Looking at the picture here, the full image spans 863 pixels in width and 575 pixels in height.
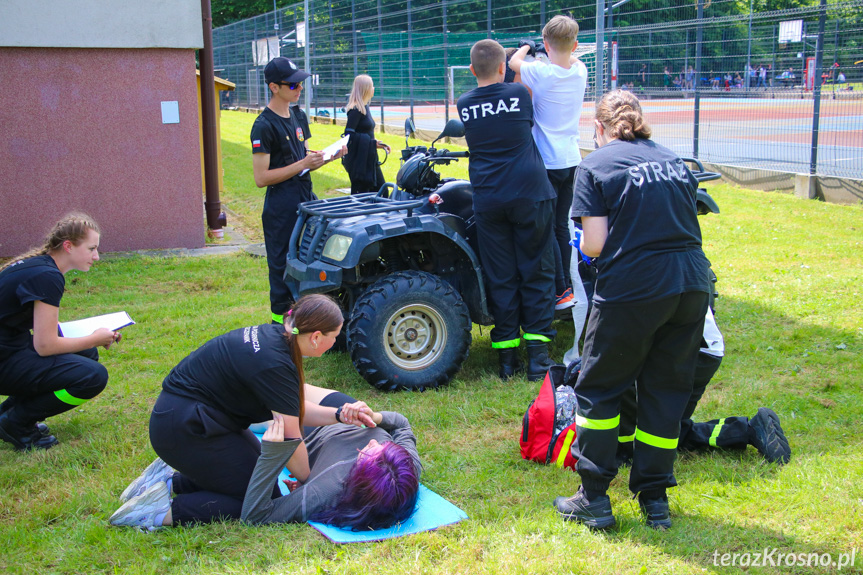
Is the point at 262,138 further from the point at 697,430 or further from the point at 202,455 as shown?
the point at 697,430

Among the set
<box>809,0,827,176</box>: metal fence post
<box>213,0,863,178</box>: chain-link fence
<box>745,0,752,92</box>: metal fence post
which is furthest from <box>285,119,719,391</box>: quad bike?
<box>745,0,752,92</box>: metal fence post

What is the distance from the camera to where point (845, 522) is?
3252 mm

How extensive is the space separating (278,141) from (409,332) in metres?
1.85

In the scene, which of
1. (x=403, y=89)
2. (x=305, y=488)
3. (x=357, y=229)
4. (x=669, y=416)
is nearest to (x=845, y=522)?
(x=669, y=416)

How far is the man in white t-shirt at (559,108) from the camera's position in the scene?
5.40 metres

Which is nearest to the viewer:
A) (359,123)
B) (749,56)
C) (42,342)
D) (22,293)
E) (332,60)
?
(22,293)

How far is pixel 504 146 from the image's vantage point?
16.6 feet

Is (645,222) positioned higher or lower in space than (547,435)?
higher

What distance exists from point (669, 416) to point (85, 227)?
3.21m

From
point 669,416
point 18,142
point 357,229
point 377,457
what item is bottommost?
point 377,457

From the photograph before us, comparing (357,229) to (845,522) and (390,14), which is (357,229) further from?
(390,14)

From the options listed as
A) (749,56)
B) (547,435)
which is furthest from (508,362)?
(749,56)

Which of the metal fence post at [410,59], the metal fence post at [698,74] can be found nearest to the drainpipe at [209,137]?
the metal fence post at [698,74]

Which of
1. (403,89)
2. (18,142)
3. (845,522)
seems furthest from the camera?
(403,89)
